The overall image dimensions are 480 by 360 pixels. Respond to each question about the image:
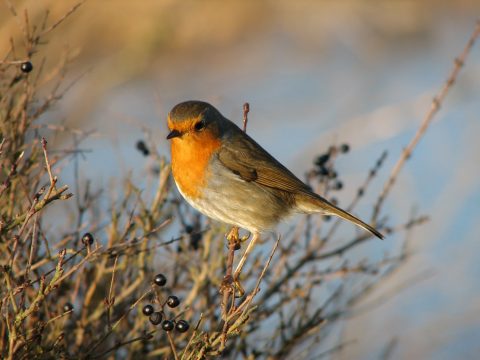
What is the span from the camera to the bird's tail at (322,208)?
420 cm

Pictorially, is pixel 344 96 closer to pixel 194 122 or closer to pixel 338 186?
pixel 338 186

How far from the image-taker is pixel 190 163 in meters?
4.07

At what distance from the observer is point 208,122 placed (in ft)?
13.6

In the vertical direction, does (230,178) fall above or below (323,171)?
below

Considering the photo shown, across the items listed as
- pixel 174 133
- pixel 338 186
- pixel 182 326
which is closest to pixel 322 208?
pixel 338 186

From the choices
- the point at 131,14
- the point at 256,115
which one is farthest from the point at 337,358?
the point at 131,14

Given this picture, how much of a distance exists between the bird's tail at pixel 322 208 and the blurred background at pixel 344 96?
107 cm

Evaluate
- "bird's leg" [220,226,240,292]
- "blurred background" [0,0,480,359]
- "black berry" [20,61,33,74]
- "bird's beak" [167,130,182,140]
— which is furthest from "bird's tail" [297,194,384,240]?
"black berry" [20,61,33,74]

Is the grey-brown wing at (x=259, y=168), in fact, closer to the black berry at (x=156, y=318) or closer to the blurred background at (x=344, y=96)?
the blurred background at (x=344, y=96)

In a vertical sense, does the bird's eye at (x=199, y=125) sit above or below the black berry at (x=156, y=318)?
above

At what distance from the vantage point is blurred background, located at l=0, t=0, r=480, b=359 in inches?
231

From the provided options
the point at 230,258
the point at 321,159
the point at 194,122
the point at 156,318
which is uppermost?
the point at 321,159

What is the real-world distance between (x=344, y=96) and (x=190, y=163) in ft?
21.4

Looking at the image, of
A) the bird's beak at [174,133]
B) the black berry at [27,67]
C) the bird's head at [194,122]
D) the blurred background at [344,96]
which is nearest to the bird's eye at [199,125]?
the bird's head at [194,122]
